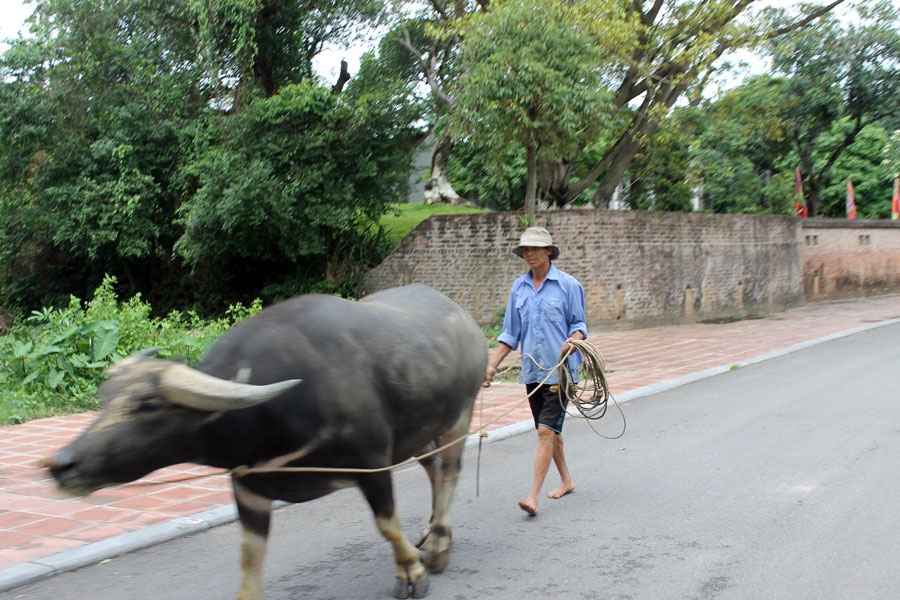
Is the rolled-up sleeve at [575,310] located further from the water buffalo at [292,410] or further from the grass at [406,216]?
the grass at [406,216]

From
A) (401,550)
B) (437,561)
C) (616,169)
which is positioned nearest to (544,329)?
(437,561)

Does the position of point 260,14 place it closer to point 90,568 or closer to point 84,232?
point 84,232

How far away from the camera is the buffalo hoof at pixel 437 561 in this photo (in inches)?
181

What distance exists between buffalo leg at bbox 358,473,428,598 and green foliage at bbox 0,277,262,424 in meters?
5.94

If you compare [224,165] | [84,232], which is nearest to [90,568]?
[224,165]

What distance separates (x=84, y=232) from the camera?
18266mm

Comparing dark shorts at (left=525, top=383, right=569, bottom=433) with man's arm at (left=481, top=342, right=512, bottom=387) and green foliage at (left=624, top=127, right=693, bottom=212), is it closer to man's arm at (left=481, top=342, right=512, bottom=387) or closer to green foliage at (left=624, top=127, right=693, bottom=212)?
man's arm at (left=481, top=342, right=512, bottom=387)

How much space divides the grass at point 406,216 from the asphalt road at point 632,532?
1277 cm

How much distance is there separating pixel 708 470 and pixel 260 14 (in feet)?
51.5

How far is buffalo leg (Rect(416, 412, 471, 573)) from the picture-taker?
4.62 meters

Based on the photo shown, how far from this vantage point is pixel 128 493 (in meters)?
6.29

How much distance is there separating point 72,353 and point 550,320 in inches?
268

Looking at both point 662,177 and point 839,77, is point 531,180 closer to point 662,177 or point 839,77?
point 662,177

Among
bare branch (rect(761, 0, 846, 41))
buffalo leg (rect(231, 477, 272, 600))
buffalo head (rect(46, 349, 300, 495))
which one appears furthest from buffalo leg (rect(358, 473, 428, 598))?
bare branch (rect(761, 0, 846, 41))
